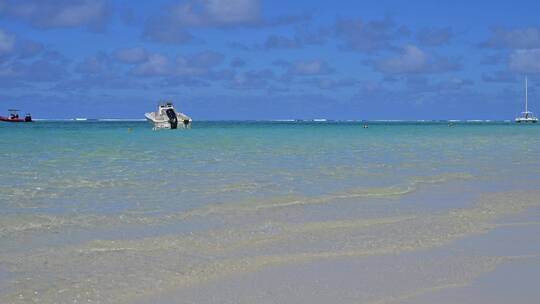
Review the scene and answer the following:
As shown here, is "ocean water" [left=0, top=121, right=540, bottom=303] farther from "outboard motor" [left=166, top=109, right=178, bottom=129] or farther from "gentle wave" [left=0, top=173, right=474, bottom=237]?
"outboard motor" [left=166, top=109, right=178, bottom=129]

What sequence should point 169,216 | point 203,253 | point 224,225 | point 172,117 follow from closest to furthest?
point 203,253
point 224,225
point 169,216
point 172,117

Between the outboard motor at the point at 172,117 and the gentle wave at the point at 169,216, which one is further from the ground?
the outboard motor at the point at 172,117

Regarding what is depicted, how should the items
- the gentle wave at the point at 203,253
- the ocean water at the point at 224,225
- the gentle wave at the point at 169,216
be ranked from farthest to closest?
the gentle wave at the point at 169,216, the ocean water at the point at 224,225, the gentle wave at the point at 203,253

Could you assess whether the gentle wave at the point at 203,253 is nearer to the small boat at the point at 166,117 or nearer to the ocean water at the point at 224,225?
the ocean water at the point at 224,225

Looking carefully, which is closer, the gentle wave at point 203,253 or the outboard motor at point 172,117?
the gentle wave at point 203,253

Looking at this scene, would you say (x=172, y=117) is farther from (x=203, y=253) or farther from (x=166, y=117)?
(x=203, y=253)

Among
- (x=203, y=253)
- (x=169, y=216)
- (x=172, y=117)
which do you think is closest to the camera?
(x=203, y=253)

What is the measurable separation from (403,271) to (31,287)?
13.1 feet

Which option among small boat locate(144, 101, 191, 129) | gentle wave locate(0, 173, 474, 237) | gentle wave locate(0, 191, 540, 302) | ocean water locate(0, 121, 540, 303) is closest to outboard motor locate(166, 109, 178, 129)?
small boat locate(144, 101, 191, 129)

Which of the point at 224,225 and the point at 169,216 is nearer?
the point at 224,225

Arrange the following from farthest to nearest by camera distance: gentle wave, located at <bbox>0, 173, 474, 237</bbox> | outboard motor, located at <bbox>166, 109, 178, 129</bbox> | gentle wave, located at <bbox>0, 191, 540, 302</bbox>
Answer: outboard motor, located at <bbox>166, 109, 178, 129</bbox> → gentle wave, located at <bbox>0, 173, 474, 237</bbox> → gentle wave, located at <bbox>0, 191, 540, 302</bbox>

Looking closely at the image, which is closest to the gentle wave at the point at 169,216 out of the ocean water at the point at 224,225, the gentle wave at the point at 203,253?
the ocean water at the point at 224,225

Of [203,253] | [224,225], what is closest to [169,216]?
[224,225]

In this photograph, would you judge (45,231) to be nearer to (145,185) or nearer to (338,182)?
(145,185)
